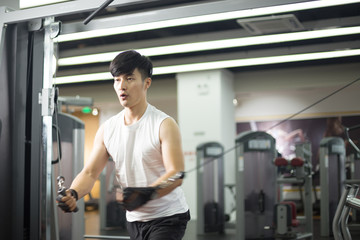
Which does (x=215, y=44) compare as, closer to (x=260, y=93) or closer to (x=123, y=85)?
(x=260, y=93)

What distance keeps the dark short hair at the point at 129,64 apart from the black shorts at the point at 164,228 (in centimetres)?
59

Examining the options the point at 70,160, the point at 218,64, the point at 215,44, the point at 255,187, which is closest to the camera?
the point at 70,160

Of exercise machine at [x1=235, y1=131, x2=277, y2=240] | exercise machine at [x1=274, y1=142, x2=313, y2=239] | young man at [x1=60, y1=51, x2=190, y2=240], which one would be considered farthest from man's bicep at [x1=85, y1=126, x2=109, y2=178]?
exercise machine at [x1=235, y1=131, x2=277, y2=240]

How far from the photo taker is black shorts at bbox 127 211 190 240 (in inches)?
74.1

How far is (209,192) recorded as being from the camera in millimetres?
7793

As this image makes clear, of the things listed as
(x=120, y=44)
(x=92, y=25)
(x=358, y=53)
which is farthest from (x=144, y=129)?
(x=120, y=44)

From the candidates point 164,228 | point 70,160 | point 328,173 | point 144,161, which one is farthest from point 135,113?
point 328,173

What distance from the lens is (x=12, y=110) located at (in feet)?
10.2

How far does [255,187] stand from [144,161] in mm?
4781

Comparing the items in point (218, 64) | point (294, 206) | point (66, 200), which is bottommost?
point (294, 206)

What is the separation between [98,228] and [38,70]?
18.4 ft

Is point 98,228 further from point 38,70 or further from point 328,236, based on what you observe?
point 38,70

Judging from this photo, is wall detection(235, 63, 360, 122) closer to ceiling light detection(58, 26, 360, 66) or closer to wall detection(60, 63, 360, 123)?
wall detection(60, 63, 360, 123)

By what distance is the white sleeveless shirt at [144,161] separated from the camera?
75.3 inches
